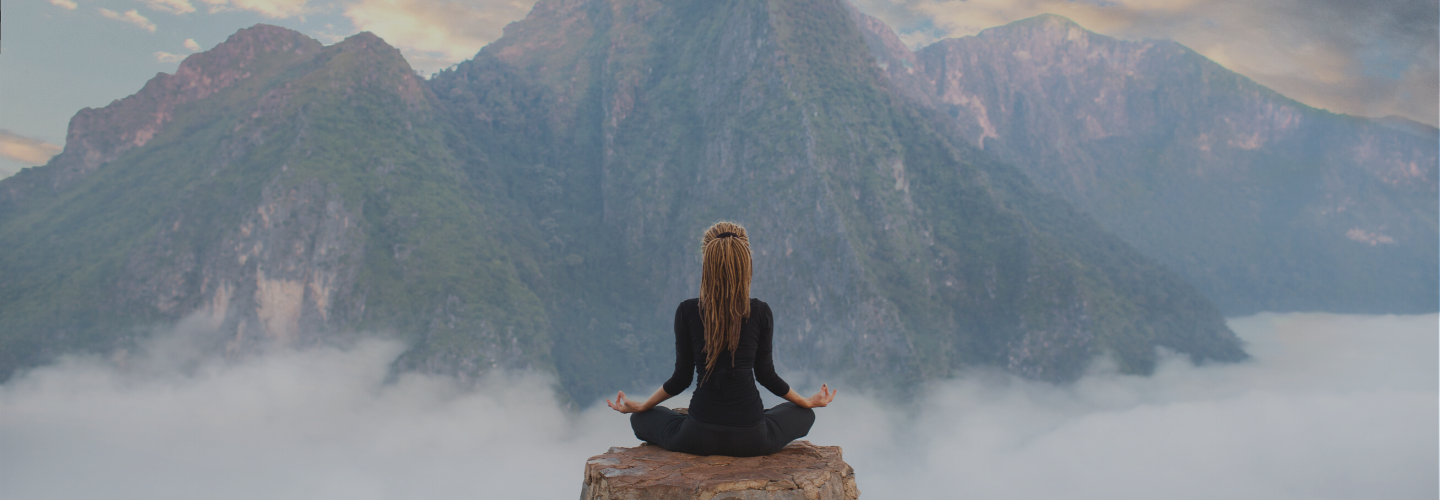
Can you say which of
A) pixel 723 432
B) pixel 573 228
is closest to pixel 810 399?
pixel 723 432

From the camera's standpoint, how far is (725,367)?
6.08 metres

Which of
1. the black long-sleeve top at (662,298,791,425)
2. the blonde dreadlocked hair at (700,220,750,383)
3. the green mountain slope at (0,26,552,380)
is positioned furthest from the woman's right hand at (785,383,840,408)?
the green mountain slope at (0,26,552,380)

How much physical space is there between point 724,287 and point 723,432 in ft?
4.11

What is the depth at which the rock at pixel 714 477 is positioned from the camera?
5480mm

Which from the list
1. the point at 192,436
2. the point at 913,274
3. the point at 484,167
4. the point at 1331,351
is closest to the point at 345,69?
the point at 484,167

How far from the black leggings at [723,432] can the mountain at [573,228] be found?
124512mm

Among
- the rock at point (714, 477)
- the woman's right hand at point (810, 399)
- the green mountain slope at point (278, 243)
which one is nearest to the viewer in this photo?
the rock at point (714, 477)

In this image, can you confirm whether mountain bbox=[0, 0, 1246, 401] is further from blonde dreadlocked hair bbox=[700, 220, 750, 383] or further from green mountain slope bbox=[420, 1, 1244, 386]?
blonde dreadlocked hair bbox=[700, 220, 750, 383]

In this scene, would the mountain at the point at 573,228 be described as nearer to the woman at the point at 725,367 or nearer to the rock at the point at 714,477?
the woman at the point at 725,367

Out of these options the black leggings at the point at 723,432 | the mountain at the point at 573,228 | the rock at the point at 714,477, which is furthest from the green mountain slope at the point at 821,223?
the rock at the point at 714,477

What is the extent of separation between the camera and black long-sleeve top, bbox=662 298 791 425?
19.8 feet

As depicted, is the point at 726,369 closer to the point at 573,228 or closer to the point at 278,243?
the point at 278,243

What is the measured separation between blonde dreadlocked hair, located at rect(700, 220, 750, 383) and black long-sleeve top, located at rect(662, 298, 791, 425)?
0.28 feet

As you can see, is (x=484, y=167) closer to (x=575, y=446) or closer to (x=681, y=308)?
(x=575, y=446)
